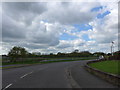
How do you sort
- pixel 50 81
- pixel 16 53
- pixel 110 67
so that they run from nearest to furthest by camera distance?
pixel 50 81 < pixel 110 67 < pixel 16 53

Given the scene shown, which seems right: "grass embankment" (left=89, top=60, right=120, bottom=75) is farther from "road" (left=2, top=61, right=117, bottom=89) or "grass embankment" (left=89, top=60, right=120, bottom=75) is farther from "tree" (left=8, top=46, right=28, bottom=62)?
"tree" (left=8, top=46, right=28, bottom=62)

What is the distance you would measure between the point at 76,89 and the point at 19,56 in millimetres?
53951

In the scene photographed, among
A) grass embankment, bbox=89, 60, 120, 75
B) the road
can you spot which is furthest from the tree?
the road

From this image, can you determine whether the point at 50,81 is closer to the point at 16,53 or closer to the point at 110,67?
the point at 110,67

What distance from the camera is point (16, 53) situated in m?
59.2

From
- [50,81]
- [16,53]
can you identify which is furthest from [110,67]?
[16,53]

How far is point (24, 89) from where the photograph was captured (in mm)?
8750

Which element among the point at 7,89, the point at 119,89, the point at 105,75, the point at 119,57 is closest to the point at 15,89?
the point at 7,89

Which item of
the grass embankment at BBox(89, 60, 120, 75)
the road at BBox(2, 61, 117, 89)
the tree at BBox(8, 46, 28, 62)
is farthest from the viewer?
the tree at BBox(8, 46, 28, 62)

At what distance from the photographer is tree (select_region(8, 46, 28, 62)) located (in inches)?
2262

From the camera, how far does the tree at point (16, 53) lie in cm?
5746

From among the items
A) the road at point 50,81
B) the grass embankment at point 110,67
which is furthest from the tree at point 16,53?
the road at point 50,81

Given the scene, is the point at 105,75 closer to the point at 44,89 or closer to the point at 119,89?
the point at 119,89

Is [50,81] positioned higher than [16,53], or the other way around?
[16,53]
